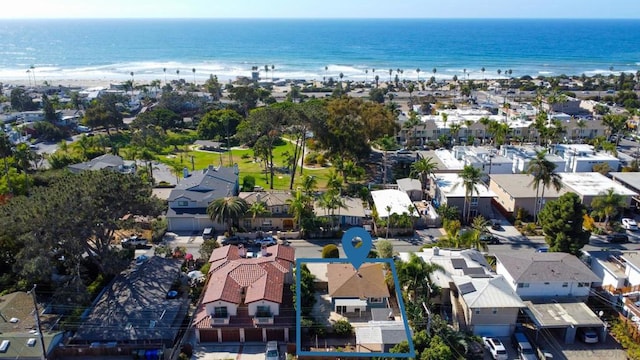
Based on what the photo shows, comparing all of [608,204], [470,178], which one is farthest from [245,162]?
[608,204]

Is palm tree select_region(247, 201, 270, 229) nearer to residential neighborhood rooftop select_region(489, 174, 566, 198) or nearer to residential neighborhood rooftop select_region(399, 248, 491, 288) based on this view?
residential neighborhood rooftop select_region(399, 248, 491, 288)

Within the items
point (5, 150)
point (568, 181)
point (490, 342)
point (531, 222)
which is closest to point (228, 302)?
point (490, 342)

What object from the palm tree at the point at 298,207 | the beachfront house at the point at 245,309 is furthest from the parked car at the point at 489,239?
the beachfront house at the point at 245,309

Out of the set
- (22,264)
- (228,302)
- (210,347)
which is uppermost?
(22,264)

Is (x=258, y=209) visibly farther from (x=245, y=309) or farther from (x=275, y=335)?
(x=275, y=335)

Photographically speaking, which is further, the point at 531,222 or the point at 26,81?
the point at 26,81

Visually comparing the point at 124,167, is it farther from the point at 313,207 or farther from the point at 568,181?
the point at 568,181

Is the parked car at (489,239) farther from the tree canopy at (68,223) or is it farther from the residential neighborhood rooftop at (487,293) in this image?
the tree canopy at (68,223)

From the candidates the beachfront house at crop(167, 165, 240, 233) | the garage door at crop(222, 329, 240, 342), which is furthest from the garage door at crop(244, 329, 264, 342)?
the beachfront house at crop(167, 165, 240, 233)
